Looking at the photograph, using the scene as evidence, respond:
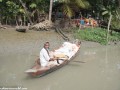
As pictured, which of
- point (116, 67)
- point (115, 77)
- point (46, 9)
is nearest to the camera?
point (115, 77)

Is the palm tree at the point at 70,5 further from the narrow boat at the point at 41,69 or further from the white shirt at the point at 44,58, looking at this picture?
the white shirt at the point at 44,58

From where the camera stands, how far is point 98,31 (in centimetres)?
1792

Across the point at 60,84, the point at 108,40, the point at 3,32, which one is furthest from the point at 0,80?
the point at 108,40

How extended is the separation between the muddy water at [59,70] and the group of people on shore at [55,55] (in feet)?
1.51

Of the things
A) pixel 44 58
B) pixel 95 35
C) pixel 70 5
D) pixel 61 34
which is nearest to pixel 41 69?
pixel 44 58

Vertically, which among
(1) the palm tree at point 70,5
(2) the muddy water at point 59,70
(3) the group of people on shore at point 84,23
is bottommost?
(2) the muddy water at point 59,70

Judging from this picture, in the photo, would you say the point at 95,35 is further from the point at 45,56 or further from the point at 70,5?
the point at 45,56

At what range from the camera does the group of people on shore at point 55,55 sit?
10188 millimetres

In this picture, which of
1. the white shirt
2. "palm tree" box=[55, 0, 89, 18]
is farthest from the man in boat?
"palm tree" box=[55, 0, 89, 18]

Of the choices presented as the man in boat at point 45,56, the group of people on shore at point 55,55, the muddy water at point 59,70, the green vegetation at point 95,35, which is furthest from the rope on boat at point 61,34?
the man in boat at point 45,56

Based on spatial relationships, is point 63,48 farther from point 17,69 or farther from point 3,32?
point 3,32

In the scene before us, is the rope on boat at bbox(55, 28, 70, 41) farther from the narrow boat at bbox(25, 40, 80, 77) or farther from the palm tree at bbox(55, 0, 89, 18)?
the narrow boat at bbox(25, 40, 80, 77)

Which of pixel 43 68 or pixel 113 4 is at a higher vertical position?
pixel 113 4

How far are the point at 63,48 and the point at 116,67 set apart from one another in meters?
2.70
